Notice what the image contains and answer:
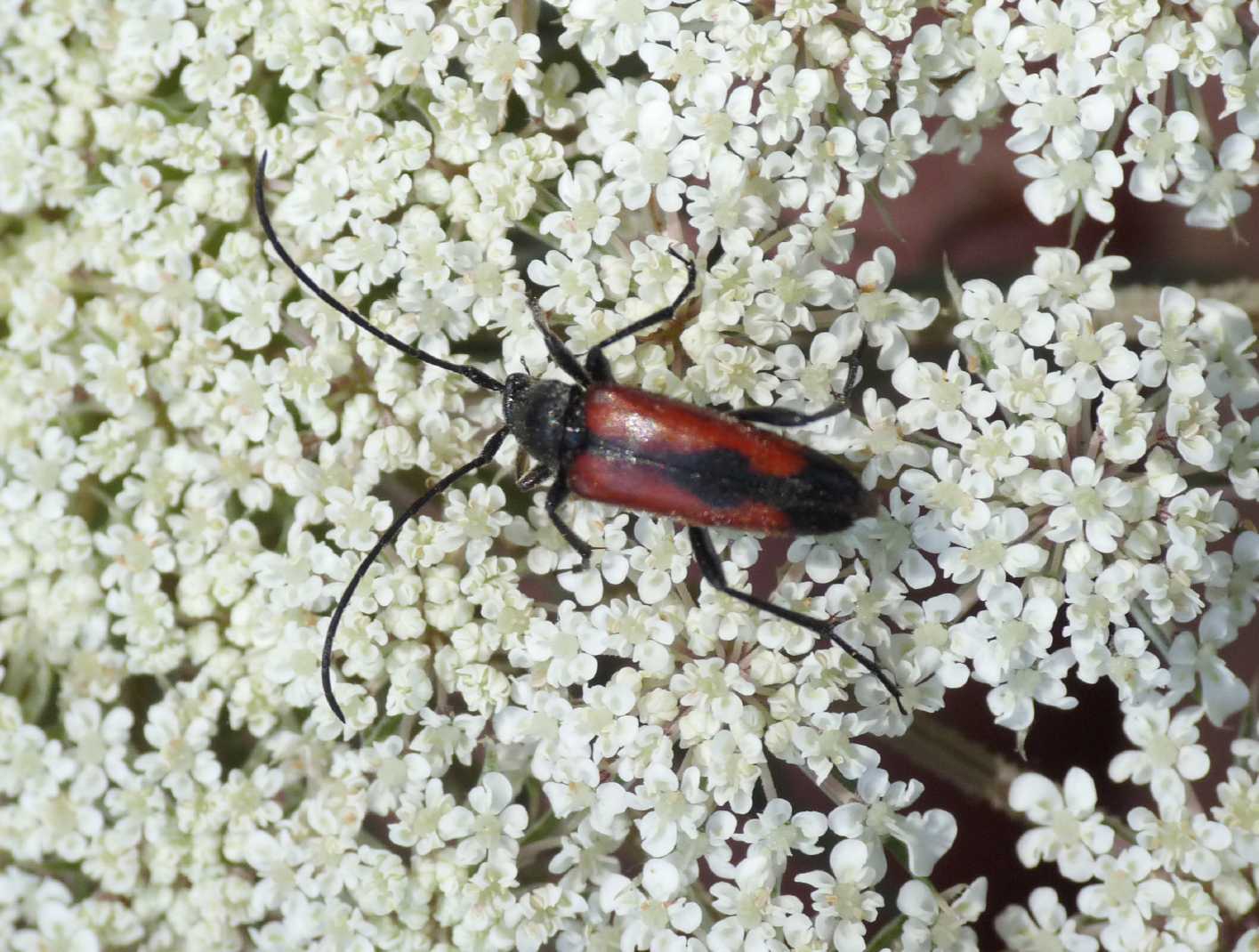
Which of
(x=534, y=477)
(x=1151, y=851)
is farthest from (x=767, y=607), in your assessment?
A: (x=1151, y=851)

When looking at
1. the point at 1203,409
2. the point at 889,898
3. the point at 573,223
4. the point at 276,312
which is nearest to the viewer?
the point at 1203,409

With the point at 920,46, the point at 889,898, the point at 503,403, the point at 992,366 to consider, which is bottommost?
the point at 889,898

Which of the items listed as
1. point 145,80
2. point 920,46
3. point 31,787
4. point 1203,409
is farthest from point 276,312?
point 1203,409

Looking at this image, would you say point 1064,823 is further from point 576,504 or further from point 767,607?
point 576,504

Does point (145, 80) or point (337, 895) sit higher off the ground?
point (145, 80)

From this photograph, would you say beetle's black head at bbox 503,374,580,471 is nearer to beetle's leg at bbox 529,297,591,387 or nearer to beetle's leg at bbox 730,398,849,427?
beetle's leg at bbox 529,297,591,387

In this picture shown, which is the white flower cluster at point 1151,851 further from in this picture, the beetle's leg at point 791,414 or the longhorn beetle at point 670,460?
the beetle's leg at point 791,414

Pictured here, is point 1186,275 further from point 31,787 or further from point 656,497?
point 31,787

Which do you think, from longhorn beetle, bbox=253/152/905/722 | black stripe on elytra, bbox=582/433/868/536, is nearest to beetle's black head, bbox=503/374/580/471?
longhorn beetle, bbox=253/152/905/722

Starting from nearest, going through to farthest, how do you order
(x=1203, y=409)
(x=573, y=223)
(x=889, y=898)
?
(x=1203, y=409) < (x=573, y=223) < (x=889, y=898)
